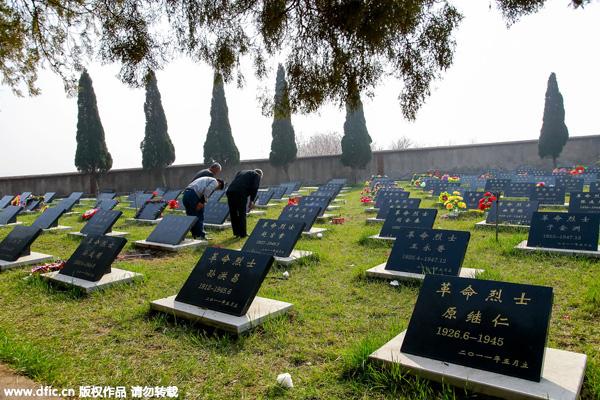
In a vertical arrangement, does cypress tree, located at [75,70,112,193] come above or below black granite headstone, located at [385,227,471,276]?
above

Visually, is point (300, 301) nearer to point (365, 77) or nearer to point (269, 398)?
point (269, 398)

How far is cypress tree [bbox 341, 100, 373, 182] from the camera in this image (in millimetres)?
25016

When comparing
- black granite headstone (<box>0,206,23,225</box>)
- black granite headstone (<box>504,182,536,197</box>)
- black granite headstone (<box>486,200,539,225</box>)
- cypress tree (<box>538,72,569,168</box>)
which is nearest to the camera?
A: black granite headstone (<box>486,200,539,225</box>)

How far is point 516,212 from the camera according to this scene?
7.59 meters

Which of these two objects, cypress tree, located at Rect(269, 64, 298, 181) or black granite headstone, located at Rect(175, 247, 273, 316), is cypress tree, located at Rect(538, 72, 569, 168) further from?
black granite headstone, located at Rect(175, 247, 273, 316)

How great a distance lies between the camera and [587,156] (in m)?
24.0

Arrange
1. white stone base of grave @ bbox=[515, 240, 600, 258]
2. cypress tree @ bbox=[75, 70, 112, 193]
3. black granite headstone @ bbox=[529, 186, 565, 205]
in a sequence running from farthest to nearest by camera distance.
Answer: cypress tree @ bbox=[75, 70, 112, 193] < black granite headstone @ bbox=[529, 186, 565, 205] < white stone base of grave @ bbox=[515, 240, 600, 258]

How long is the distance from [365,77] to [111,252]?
135 inches

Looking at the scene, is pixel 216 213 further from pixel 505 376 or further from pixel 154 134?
pixel 154 134

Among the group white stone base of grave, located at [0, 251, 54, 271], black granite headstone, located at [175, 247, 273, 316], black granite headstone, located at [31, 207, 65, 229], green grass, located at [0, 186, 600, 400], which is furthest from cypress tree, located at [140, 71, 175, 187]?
black granite headstone, located at [175, 247, 273, 316]

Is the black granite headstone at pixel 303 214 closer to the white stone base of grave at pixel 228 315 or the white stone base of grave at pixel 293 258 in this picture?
the white stone base of grave at pixel 293 258

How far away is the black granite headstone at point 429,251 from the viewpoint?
4410 mm

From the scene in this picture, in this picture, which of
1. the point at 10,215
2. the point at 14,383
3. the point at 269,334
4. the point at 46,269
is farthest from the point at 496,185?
the point at 10,215

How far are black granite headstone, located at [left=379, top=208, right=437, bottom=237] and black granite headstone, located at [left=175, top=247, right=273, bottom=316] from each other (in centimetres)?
359
